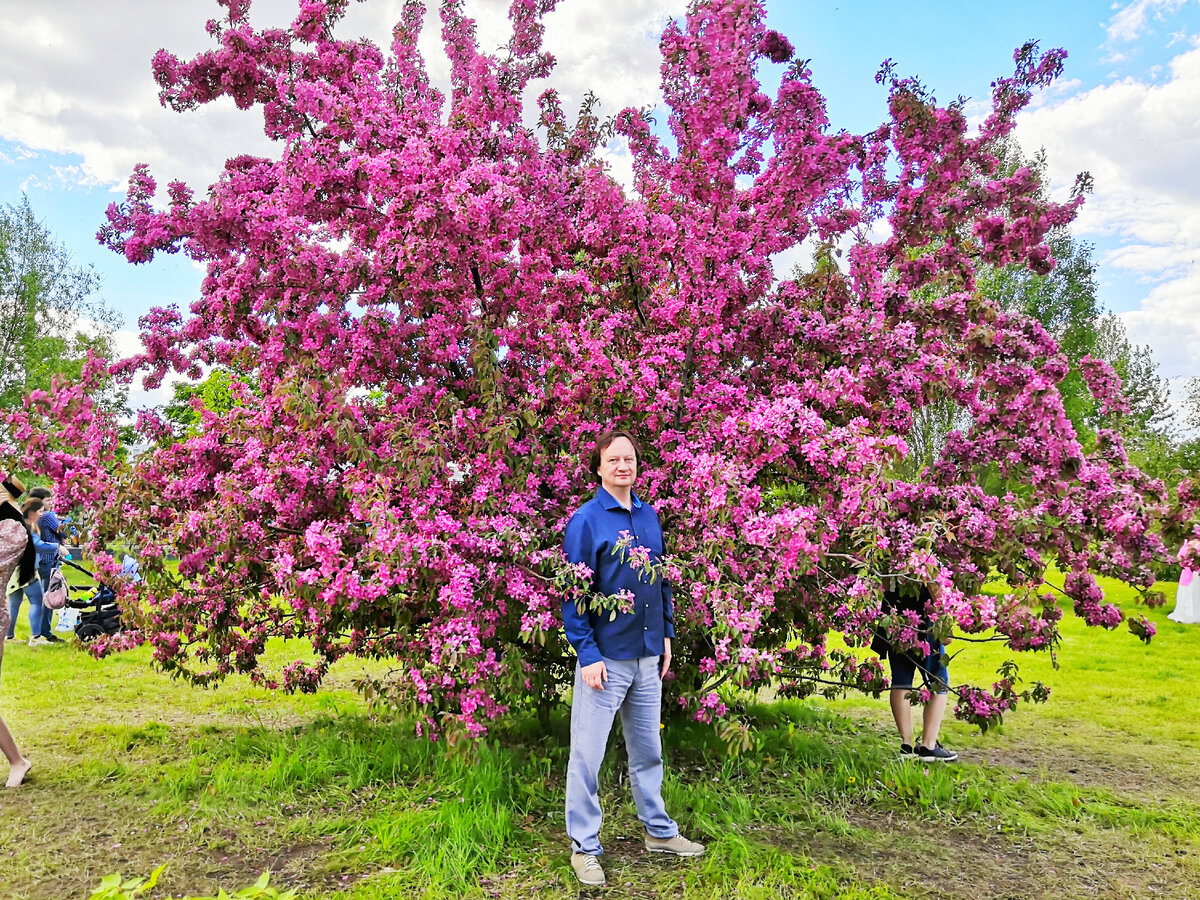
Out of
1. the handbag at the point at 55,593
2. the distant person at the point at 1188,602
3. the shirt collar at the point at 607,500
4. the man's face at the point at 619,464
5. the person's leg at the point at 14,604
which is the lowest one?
the person's leg at the point at 14,604

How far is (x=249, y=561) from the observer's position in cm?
473

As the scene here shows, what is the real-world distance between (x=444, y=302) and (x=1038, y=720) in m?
6.36

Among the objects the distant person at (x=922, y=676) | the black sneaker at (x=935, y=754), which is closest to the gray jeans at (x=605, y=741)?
the distant person at (x=922, y=676)

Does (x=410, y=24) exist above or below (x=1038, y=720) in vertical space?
above

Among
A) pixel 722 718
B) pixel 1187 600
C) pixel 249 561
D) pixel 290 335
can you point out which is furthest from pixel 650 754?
pixel 1187 600

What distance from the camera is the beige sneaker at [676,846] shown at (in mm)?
3871

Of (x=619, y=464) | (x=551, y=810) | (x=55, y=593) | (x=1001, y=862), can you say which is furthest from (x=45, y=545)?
(x=1001, y=862)

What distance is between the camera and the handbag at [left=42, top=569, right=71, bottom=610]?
9.06m

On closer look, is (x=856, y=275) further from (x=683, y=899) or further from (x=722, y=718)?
(x=683, y=899)

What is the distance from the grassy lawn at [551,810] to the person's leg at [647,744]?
21cm

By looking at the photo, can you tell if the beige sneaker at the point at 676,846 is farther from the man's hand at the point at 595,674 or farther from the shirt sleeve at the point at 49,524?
the shirt sleeve at the point at 49,524

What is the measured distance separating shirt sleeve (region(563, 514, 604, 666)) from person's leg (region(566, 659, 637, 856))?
0.12 m

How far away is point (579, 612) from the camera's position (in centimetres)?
367

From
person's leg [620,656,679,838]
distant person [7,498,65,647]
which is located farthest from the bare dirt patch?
distant person [7,498,65,647]
